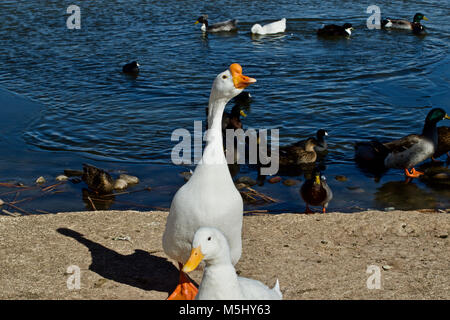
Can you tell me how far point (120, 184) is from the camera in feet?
30.2

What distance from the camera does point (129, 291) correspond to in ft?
17.5

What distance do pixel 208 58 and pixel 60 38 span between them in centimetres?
516

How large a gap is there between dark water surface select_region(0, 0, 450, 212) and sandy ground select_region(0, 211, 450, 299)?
1.66 meters

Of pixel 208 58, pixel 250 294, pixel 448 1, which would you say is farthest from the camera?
pixel 448 1

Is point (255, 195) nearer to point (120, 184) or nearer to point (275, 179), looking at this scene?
point (275, 179)

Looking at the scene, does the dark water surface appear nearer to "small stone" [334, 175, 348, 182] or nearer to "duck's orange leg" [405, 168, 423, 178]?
"small stone" [334, 175, 348, 182]

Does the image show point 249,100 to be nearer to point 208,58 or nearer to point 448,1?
point 208,58

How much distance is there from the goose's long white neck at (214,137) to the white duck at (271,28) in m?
14.2

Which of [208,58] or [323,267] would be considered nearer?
[323,267]

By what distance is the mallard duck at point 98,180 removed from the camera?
8.95m

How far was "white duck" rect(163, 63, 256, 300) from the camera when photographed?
188 inches

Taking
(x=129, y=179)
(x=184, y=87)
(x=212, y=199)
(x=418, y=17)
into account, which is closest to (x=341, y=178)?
(x=129, y=179)

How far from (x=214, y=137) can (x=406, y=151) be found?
605 centimetres

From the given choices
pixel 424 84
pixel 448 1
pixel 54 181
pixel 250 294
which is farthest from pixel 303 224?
pixel 448 1
